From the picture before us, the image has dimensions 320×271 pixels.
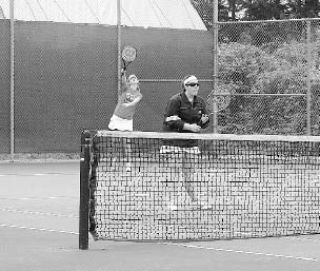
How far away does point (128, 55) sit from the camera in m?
23.2

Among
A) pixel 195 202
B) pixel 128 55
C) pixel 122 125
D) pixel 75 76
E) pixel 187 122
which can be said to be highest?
pixel 128 55

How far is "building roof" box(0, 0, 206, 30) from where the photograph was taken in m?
23.0

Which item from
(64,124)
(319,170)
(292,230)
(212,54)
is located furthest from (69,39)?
(292,230)

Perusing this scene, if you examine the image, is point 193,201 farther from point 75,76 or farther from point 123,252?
point 75,76

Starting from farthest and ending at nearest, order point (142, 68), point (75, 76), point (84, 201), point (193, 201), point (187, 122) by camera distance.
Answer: point (142, 68) → point (75, 76) → point (187, 122) → point (193, 201) → point (84, 201)

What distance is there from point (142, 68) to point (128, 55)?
2.49 feet

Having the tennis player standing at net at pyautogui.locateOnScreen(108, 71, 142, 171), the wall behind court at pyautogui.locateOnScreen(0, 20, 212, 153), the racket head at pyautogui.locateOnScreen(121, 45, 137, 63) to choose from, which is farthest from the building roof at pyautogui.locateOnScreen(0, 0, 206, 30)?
the tennis player standing at net at pyautogui.locateOnScreen(108, 71, 142, 171)

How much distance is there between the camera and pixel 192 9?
2533cm

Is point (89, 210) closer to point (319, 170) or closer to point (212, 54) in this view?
point (319, 170)

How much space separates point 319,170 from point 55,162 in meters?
7.19

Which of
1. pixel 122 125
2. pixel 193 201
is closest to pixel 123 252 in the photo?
pixel 193 201

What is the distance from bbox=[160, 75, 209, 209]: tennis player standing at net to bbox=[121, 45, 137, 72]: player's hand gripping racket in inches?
402

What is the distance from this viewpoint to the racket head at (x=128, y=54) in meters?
23.2

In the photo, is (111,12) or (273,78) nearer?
(273,78)
